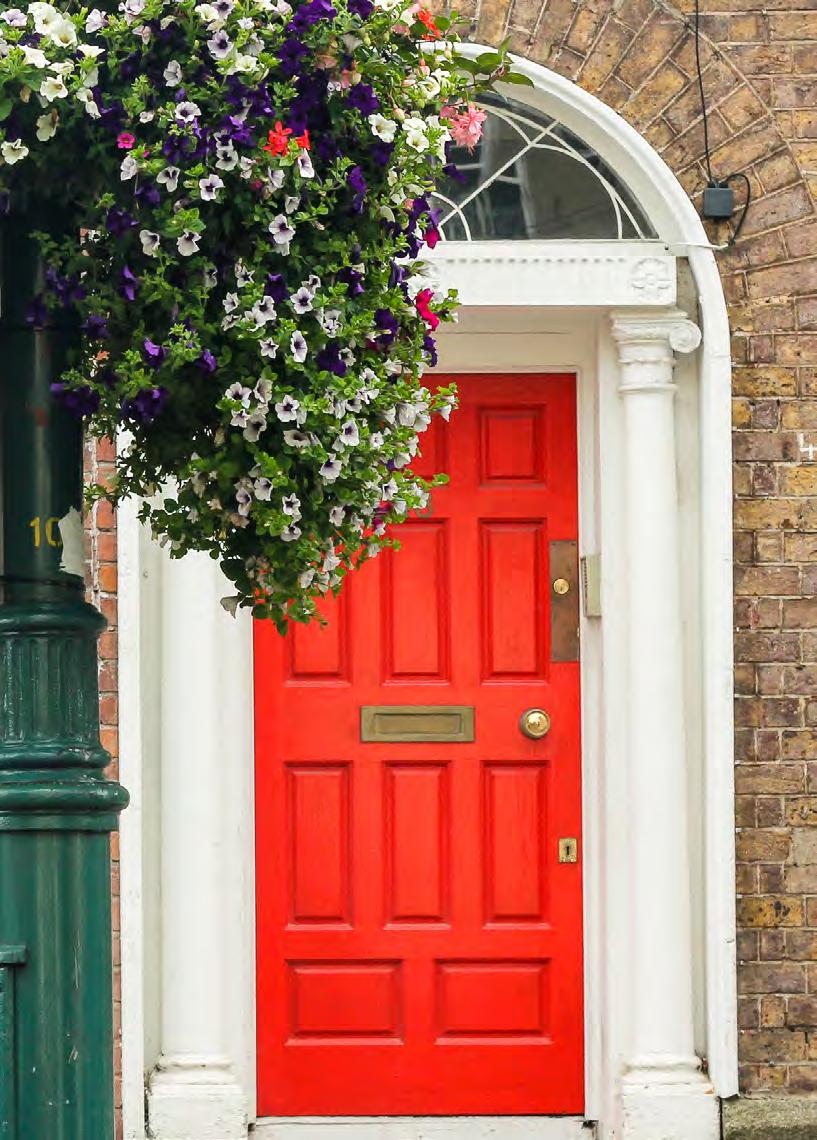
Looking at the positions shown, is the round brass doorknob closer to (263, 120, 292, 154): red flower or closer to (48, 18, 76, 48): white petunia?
(263, 120, 292, 154): red flower

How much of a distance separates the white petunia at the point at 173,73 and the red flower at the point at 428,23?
449 millimetres

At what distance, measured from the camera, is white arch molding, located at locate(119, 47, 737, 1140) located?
19.2 feet

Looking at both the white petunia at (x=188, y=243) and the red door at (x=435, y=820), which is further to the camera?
the red door at (x=435, y=820)

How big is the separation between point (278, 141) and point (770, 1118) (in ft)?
13.0

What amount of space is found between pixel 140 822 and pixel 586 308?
2.01m

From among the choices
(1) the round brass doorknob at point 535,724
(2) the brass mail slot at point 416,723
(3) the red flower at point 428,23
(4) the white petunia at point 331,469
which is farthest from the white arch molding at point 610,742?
(4) the white petunia at point 331,469

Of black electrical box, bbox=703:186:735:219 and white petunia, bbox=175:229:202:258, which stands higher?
black electrical box, bbox=703:186:735:219

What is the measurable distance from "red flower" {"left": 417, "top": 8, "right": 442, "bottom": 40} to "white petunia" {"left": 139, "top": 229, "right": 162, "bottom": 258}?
565 millimetres

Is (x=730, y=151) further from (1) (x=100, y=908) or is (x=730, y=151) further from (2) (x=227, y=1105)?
(1) (x=100, y=908)

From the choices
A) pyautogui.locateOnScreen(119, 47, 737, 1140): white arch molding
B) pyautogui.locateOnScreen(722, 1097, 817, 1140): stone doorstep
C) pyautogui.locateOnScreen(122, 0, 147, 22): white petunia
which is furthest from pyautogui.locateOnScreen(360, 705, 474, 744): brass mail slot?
pyautogui.locateOnScreen(122, 0, 147, 22): white petunia

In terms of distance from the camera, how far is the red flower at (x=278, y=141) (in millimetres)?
2736

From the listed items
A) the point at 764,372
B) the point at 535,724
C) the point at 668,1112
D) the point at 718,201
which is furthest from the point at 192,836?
the point at 718,201

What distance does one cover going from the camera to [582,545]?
6238mm

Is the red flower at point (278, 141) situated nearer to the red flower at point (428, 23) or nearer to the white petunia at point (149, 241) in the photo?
the white petunia at point (149, 241)
